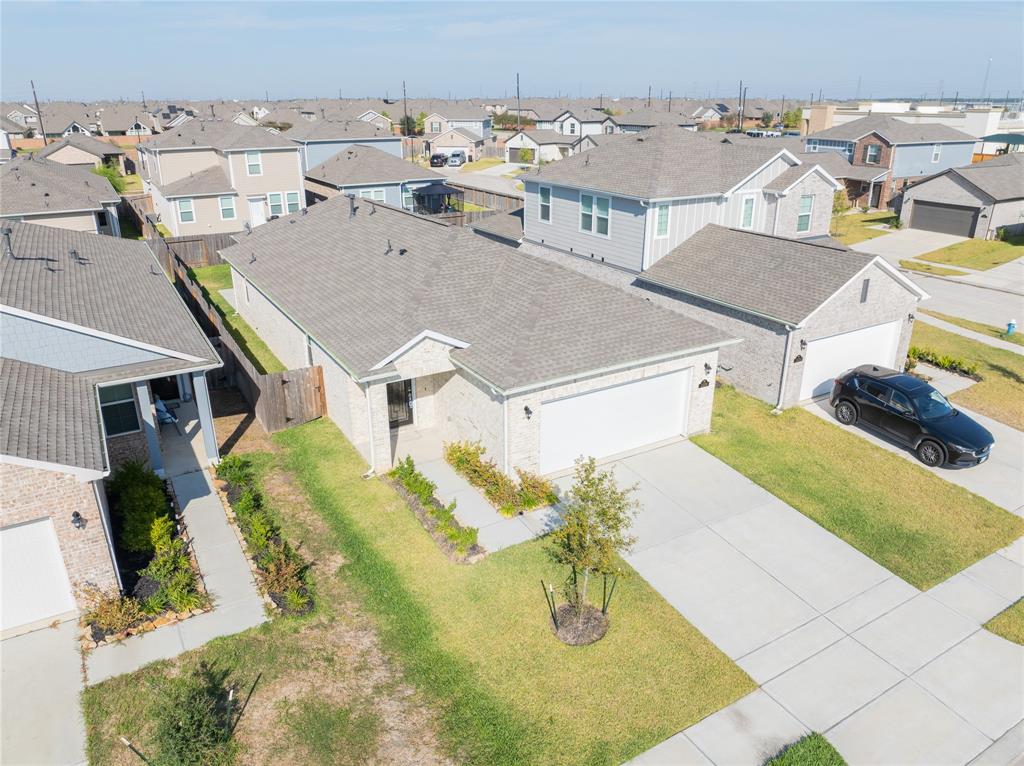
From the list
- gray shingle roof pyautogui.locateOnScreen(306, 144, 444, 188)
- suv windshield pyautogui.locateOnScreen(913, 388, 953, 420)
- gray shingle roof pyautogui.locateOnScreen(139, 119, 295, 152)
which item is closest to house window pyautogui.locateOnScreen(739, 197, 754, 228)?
suv windshield pyautogui.locateOnScreen(913, 388, 953, 420)

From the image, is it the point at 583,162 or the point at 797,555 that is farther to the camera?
the point at 583,162

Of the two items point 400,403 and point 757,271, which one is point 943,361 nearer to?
point 757,271

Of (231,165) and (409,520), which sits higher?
(231,165)

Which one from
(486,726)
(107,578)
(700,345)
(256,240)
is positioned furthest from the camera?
(256,240)

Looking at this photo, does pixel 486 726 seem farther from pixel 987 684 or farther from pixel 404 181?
pixel 404 181

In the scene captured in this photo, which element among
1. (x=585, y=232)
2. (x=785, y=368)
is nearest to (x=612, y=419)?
(x=785, y=368)

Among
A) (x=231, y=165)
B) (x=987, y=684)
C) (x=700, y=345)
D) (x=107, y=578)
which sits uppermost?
(x=231, y=165)

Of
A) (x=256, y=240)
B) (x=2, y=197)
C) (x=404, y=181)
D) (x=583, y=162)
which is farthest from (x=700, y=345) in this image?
(x=2, y=197)
